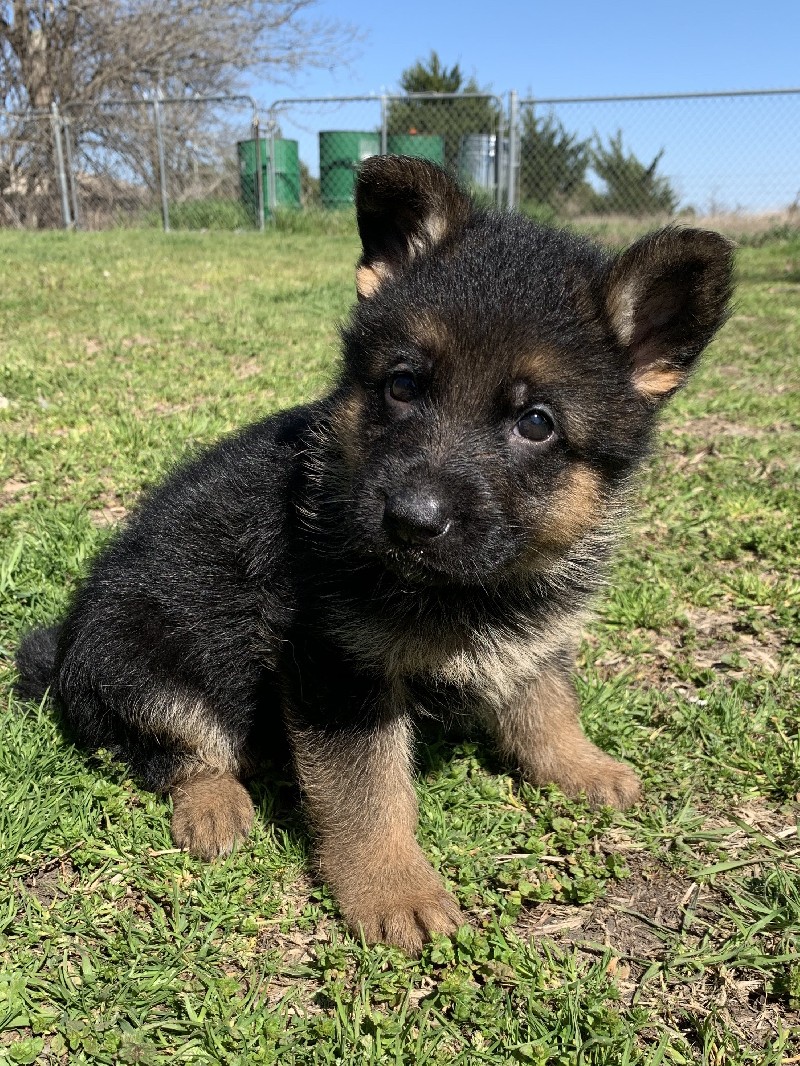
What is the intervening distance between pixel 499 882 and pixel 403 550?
118 cm

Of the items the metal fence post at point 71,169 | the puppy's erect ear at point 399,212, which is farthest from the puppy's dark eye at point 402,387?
the metal fence post at point 71,169

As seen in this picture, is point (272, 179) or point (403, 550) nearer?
point (403, 550)

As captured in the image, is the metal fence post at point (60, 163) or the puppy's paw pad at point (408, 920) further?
the metal fence post at point (60, 163)

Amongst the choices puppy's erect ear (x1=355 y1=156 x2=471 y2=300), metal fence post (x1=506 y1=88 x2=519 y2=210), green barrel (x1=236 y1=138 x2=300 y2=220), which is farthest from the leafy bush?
puppy's erect ear (x1=355 y1=156 x2=471 y2=300)

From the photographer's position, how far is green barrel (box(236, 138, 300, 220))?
2017cm

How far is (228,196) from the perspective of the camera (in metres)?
21.4

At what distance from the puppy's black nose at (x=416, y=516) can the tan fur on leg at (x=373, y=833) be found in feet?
2.33

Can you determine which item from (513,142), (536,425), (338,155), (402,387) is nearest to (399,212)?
(402,387)

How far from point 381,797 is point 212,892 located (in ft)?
1.94

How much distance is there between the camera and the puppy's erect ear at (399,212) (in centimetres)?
249

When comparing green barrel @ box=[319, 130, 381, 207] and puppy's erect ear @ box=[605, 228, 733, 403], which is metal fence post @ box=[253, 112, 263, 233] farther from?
puppy's erect ear @ box=[605, 228, 733, 403]

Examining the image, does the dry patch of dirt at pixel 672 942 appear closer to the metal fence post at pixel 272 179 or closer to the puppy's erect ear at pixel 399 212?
the puppy's erect ear at pixel 399 212

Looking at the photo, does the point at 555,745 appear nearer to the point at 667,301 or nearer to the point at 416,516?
the point at 416,516

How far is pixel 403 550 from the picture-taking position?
2.12 metres
